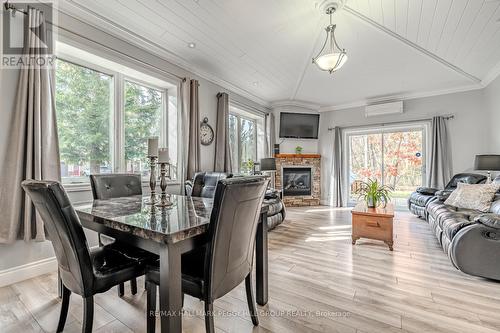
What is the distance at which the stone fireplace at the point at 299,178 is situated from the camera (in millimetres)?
6219

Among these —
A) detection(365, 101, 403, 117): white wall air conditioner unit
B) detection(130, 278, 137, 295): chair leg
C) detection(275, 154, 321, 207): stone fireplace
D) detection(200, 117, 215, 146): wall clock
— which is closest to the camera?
detection(130, 278, 137, 295): chair leg

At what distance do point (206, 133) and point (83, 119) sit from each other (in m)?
1.91

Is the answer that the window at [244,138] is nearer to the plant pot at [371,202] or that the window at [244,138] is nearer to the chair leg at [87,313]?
the plant pot at [371,202]

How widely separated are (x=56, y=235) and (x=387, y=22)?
3959 mm

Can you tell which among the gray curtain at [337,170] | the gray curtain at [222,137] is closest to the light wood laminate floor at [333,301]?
the gray curtain at [222,137]

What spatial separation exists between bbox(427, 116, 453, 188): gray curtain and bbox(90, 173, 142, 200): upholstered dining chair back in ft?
18.4

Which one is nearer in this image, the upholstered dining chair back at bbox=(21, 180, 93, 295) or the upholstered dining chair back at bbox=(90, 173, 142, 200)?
the upholstered dining chair back at bbox=(21, 180, 93, 295)

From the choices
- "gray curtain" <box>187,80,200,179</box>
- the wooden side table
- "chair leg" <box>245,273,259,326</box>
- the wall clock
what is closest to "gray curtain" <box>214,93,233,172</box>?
the wall clock

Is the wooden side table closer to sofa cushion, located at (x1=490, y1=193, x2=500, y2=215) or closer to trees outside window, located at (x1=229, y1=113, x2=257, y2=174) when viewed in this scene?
sofa cushion, located at (x1=490, y1=193, x2=500, y2=215)

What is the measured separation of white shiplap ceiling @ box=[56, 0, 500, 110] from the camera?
2.67 meters

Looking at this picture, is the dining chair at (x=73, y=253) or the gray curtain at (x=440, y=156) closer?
the dining chair at (x=73, y=253)

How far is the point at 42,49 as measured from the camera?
2258 millimetres

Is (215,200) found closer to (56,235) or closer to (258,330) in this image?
(56,235)

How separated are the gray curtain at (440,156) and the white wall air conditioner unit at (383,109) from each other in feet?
2.42
